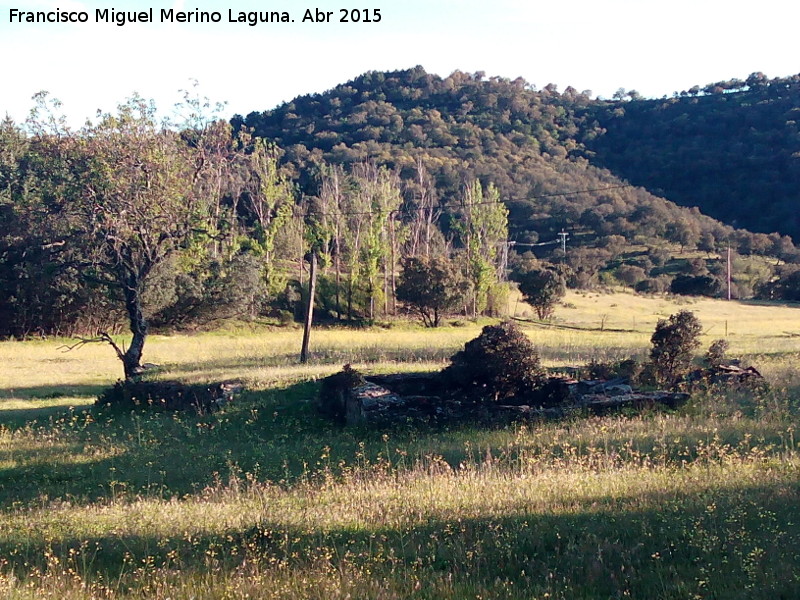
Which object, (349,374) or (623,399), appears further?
(349,374)

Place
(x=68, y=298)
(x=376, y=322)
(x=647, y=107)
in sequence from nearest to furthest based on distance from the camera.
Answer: (x=68, y=298) → (x=376, y=322) → (x=647, y=107)

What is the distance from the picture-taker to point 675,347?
16.2 meters

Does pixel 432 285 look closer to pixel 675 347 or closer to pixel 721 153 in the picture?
pixel 675 347

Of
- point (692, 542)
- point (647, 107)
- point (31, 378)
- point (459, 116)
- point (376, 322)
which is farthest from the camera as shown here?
point (459, 116)

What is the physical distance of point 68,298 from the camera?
143ft

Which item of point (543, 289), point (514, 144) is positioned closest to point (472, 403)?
point (543, 289)

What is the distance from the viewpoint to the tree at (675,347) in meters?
16.1

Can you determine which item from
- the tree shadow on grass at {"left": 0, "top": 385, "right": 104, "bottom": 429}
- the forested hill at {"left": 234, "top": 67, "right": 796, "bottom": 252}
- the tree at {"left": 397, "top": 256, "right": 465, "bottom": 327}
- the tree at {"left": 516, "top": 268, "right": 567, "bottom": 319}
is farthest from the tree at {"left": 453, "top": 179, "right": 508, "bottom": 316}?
the tree shadow on grass at {"left": 0, "top": 385, "right": 104, "bottom": 429}

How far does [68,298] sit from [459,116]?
9003 cm

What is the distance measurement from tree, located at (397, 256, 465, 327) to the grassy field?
40.0 m

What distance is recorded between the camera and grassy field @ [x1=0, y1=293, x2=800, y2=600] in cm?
551

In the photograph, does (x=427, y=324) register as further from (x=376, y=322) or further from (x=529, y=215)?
(x=529, y=215)

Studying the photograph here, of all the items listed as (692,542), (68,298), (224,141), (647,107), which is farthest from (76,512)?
(647,107)

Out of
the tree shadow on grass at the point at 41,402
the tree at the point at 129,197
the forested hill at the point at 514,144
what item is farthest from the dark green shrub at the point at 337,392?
the forested hill at the point at 514,144
